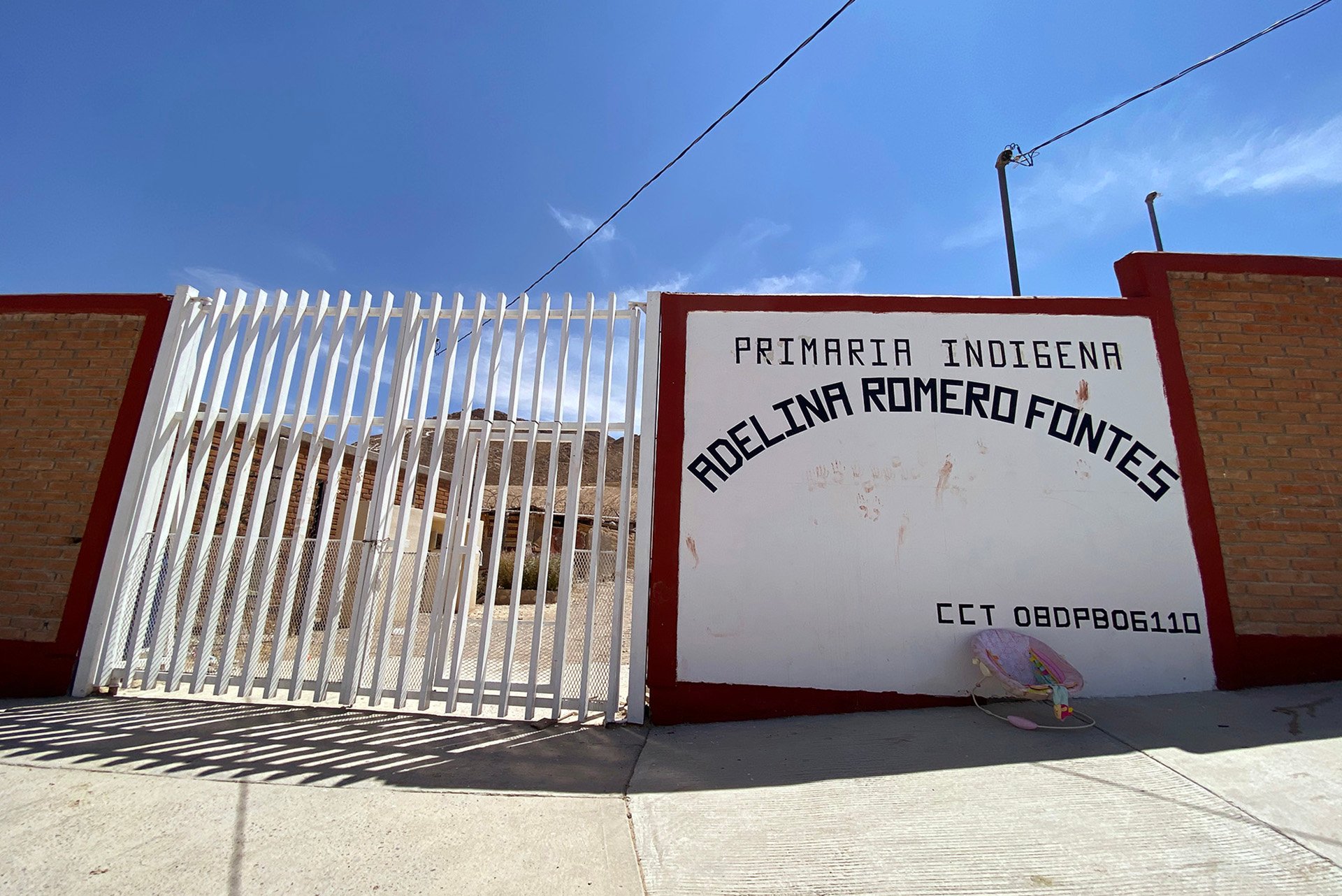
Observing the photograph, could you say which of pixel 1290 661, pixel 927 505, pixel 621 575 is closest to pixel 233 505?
pixel 621 575

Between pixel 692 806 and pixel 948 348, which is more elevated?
pixel 948 348

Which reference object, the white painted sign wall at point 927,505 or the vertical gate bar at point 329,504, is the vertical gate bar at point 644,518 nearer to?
the white painted sign wall at point 927,505

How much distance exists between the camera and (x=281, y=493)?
4.93 meters

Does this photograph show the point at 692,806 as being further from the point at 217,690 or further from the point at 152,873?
the point at 217,690

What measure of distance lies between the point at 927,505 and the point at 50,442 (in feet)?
21.9

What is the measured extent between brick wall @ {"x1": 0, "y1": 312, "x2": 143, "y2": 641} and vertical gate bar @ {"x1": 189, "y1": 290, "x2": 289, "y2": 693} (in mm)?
1064

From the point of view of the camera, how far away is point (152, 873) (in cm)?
248

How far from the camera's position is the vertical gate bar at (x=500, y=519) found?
4480mm

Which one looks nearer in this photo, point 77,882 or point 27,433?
point 77,882

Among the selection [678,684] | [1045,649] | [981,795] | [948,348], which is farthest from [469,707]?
[948,348]

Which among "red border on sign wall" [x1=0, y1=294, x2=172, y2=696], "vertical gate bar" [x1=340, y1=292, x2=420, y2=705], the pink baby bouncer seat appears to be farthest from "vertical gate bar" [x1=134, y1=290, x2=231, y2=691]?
the pink baby bouncer seat

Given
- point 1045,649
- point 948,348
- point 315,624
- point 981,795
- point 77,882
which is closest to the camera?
point 77,882

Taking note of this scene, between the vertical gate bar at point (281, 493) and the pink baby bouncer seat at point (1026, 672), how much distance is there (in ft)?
15.6

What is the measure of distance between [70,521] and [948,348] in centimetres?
672
